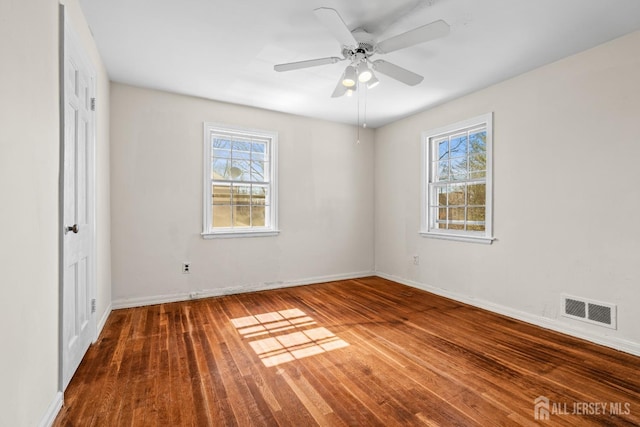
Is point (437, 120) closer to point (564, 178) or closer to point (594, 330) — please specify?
point (564, 178)

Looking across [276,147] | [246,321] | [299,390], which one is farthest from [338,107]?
[299,390]

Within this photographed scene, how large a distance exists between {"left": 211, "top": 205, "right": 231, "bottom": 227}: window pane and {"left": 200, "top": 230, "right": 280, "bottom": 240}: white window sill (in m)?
0.14

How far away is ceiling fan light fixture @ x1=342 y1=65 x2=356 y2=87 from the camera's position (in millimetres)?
2527

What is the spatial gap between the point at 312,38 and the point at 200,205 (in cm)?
245

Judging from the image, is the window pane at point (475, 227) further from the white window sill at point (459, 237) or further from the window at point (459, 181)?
the white window sill at point (459, 237)

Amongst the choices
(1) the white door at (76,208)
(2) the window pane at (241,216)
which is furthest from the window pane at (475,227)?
(1) the white door at (76,208)

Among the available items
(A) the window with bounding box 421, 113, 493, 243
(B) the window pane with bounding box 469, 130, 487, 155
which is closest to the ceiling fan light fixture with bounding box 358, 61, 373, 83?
(A) the window with bounding box 421, 113, 493, 243

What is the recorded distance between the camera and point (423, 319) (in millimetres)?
3242

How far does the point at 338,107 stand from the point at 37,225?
359 centimetres

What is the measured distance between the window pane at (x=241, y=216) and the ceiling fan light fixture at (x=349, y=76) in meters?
2.40

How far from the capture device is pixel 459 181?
13.2 ft

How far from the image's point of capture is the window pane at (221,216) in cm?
416

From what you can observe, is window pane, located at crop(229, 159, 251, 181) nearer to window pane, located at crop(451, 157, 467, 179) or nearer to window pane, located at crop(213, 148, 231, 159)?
window pane, located at crop(213, 148, 231, 159)

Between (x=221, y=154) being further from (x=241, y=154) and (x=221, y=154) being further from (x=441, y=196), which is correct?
(x=441, y=196)
